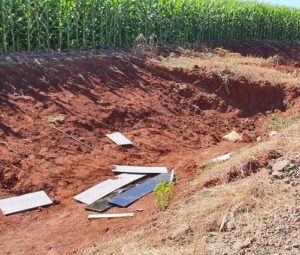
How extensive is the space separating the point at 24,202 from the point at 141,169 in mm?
2038

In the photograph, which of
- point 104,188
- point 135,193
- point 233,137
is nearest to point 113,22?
point 233,137

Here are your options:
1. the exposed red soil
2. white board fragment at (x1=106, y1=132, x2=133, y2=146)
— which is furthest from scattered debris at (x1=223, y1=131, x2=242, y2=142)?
white board fragment at (x1=106, y1=132, x2=133, y2=146)

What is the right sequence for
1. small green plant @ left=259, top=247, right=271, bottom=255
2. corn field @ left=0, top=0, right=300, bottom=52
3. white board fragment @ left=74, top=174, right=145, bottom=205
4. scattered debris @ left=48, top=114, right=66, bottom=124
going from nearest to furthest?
small green plant @ left=259, top=247, right=271, bottom=255, white board fragment @ left=74, top=174, right=145, bottom=205, scattered debris @ left=48, top=114, right=66, bottom=124, corn field @ left=0, top=0, right=300, bottom=52

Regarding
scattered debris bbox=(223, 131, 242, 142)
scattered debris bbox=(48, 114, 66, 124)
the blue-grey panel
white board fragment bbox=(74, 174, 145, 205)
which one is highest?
scattered debris bbox=(48, 114, 66, 124)

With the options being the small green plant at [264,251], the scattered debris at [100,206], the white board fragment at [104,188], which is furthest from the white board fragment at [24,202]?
the small green plant at [264,251]

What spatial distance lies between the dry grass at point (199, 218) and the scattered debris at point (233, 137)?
4.62 metres

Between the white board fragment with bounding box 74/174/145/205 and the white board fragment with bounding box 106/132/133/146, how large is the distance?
1.31m

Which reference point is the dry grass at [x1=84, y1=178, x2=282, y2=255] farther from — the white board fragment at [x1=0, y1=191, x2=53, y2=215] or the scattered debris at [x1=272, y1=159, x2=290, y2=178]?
the white board fragment at [x1=0, y1=191, x2=53, y2=215]

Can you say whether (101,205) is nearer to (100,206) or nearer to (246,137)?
(100,206)

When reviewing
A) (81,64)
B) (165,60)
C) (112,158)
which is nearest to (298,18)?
(165,60)

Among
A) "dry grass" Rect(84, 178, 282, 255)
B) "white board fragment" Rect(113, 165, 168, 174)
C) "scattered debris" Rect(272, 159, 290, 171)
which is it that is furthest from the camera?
"white board fragment" Rect(113, 165, 168, 174)

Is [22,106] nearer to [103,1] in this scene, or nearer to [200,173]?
[200,173]

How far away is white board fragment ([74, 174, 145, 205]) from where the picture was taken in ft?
22.0

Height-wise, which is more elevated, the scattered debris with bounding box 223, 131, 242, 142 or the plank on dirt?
the plank on dirt
